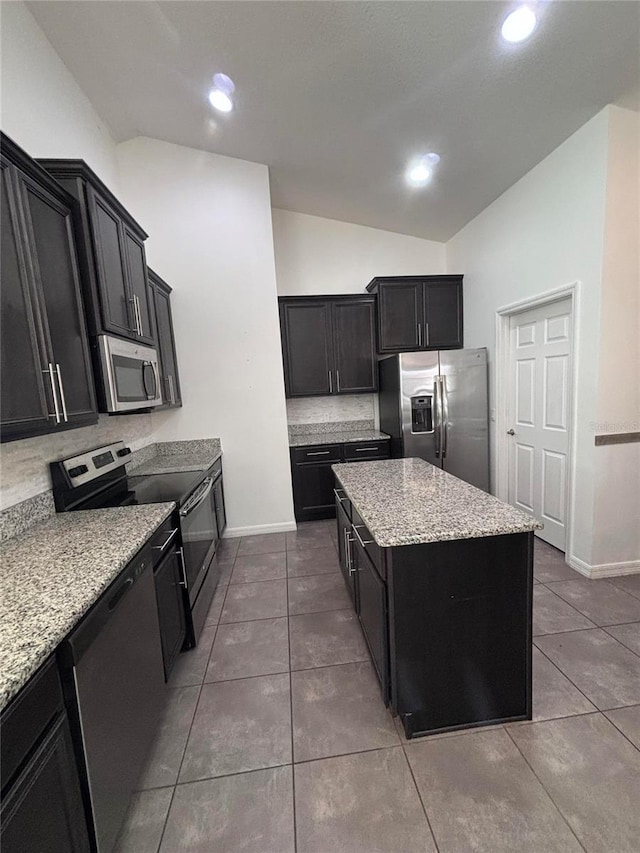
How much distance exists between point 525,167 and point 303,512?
3.59 m

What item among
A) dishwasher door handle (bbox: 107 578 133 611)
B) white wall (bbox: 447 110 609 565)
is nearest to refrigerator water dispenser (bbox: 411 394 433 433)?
white wall (bbox: 447 110 609 565)

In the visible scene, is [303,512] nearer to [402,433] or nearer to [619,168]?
[402,433]

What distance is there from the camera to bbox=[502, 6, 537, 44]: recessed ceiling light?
1617mm

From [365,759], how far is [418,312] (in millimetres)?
3785

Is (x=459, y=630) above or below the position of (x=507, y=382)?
below

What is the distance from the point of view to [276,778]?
133 cm

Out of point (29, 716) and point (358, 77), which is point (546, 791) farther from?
point (358, 77)

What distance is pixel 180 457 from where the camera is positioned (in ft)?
10.5

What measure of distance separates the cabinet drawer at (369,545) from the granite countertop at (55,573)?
94cm

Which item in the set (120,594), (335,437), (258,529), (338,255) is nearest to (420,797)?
(120,594)

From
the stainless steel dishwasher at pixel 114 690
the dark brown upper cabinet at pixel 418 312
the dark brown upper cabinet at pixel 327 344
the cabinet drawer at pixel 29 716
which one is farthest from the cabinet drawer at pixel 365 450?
the cabinet drawer at pixel 29 716

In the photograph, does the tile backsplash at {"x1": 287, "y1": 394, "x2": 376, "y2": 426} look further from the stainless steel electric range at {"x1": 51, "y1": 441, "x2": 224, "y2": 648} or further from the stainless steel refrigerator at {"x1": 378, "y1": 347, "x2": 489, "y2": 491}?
the stainless steel electric range at {"x1": 51, "y1": 441, "x2": 224, "y2": 648}

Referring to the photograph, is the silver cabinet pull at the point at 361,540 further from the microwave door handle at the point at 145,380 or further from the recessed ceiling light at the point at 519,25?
the recessed ceiling light at the point at 519,25

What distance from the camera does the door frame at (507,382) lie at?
8.13ft
